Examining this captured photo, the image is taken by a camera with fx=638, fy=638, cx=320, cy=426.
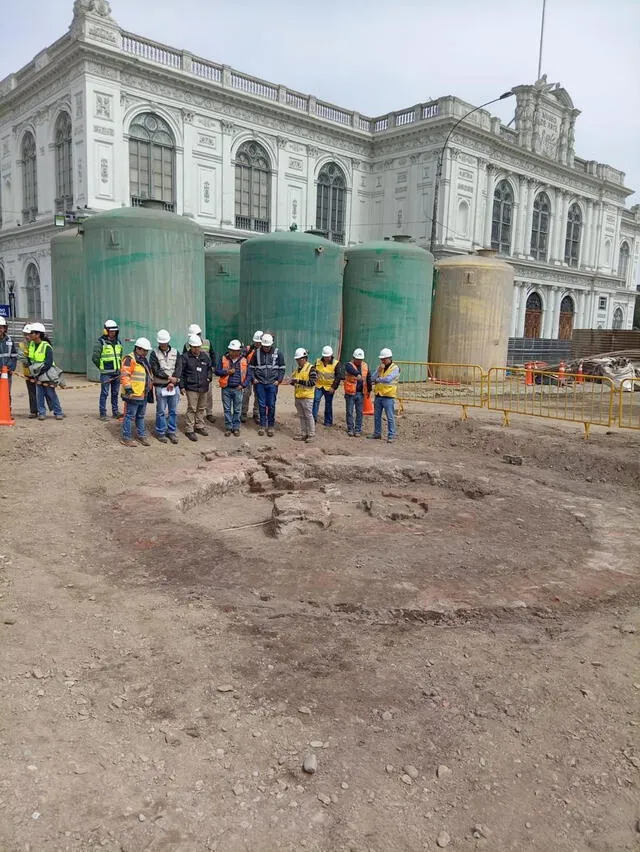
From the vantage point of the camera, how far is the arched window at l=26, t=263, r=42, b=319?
103 ft

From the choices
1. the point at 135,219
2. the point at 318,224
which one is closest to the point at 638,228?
the point at 318,224

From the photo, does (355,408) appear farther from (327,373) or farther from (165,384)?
(165,384)

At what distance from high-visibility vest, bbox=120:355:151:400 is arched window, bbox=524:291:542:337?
1472 inches

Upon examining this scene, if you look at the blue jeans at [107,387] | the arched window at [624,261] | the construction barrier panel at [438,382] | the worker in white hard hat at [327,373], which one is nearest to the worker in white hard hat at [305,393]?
the worker in white hard hat at [327,373]

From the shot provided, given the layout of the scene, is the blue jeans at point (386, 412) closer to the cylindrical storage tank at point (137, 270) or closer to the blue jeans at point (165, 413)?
the blue jeans at point (165, 413)

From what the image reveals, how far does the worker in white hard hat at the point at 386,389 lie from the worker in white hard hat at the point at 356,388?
0.24 meters

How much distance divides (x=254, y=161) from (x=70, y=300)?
59.2 feet

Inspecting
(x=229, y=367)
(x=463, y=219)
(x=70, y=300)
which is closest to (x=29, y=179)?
(x=70, y=300)

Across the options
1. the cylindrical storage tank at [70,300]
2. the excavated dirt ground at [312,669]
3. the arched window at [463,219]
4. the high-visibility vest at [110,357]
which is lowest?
the excavated dirt ground at [312,669]

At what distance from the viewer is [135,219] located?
15.1 m

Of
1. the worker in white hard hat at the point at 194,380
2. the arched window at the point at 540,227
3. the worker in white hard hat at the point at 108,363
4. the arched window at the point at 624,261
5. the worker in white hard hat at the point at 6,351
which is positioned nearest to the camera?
the worker in white hard hat at the point at 194,380

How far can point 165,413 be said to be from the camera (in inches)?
406

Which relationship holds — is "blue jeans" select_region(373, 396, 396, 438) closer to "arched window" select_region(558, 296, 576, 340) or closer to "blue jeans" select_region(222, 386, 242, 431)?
"blue jeans" select_region(222, 386, 242, 431)

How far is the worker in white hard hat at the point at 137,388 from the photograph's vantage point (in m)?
9.81
